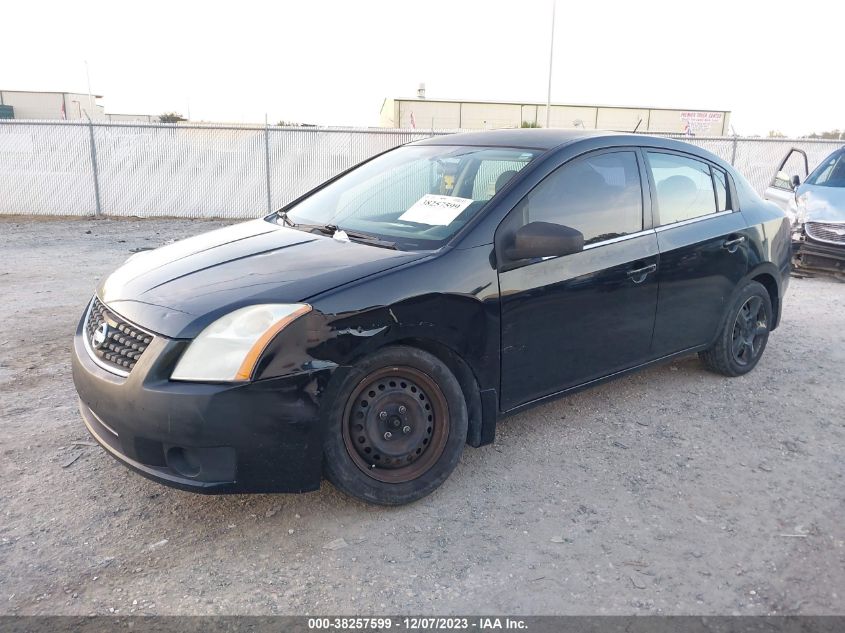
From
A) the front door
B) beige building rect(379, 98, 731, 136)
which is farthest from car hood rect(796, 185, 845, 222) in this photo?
beige building rect(379, 98, 731, 136)

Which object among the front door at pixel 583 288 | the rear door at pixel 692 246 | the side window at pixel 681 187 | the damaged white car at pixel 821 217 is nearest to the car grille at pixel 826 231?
the damaged white car at pixel 821 217

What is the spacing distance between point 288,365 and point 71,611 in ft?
3.75

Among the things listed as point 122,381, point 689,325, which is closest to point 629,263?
point 689,325

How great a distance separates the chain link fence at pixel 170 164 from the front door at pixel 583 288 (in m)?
11.4

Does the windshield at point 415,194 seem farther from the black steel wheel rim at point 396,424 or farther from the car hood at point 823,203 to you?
the car hood at point 823,203

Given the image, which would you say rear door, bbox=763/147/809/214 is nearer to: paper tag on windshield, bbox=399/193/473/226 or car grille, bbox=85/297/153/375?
paper tag on windshield, bbox=399/193/473/226

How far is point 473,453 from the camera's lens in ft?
12.2

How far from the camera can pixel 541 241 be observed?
3.25 meters

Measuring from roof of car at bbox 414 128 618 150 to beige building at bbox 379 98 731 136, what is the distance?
156 feet

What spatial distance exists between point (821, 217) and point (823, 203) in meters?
0.19

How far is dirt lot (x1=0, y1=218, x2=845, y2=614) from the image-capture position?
8.46 feet

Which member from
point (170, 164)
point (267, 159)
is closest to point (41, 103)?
point (170, 164)

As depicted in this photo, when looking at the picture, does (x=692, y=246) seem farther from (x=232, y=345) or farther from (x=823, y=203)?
(x=823, y=203)

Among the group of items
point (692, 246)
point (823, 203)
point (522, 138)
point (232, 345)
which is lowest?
point (823, 203)
